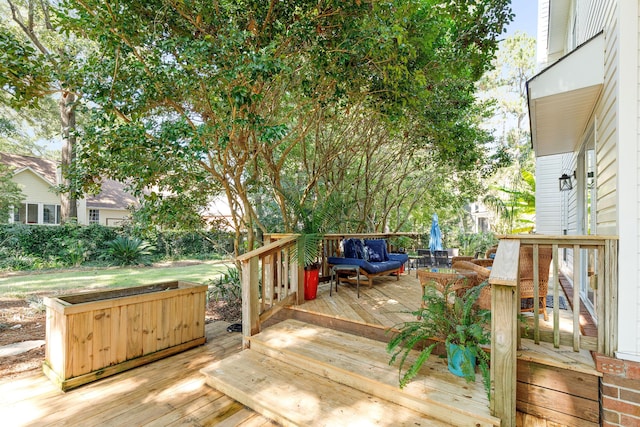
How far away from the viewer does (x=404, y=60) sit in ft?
12.8

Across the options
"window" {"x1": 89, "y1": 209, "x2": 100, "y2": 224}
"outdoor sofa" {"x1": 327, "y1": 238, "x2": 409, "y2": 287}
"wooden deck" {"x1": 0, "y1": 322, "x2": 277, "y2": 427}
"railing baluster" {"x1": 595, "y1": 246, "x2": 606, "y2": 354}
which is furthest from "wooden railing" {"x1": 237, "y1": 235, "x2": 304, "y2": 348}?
"window" {"x1": 89, "y1": 209, "x2": 100, "y2": 224}

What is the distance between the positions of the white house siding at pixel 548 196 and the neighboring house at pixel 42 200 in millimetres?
15901

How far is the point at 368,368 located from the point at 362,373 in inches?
4.1

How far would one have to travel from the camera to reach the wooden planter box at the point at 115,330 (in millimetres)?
3105

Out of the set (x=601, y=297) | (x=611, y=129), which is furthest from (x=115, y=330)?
(x=611, y=129)

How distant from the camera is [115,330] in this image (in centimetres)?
342

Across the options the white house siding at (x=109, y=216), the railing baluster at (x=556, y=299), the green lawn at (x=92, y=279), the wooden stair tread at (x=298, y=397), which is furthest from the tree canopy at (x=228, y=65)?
the white house siding at (x=109, y=216)

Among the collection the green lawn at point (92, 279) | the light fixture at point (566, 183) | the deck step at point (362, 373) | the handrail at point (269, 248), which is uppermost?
the light fixture at point (566, 183)

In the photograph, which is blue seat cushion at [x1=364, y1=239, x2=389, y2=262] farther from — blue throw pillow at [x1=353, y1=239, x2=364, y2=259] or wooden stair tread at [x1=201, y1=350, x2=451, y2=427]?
wooden stair tread at [x1=201, y1=350, x2=451, y2=427]

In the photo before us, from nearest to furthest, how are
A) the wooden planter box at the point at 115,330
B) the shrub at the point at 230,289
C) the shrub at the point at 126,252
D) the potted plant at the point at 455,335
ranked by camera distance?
the potted plant at the point at 455,335 < the wooden planter box at the point at 115,330 < the shrub at the point at 230,289 < the shrub at the point at 126,252

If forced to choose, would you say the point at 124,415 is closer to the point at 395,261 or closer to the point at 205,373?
the point at 205,373

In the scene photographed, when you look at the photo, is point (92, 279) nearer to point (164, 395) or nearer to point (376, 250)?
point (164, 395)

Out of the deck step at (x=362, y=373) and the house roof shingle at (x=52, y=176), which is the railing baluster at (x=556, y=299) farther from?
the house roof shingle at (x=52, y=176)

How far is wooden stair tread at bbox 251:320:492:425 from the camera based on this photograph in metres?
2.41
